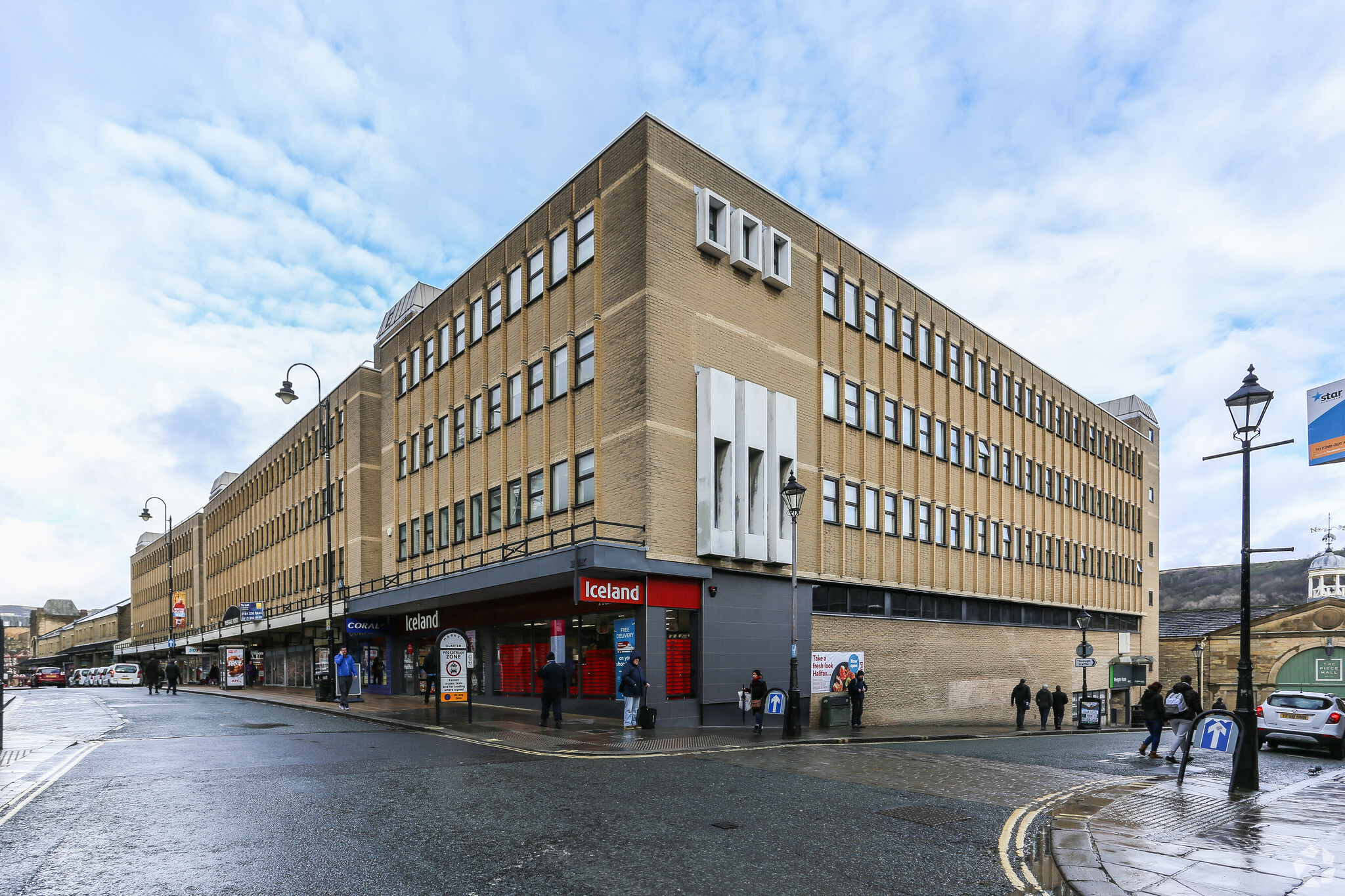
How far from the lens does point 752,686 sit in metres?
22.1

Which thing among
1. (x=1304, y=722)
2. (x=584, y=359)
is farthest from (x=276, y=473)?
(x=1304, y=722)

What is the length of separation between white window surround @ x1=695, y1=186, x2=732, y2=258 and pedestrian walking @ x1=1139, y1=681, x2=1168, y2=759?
49.2 feet

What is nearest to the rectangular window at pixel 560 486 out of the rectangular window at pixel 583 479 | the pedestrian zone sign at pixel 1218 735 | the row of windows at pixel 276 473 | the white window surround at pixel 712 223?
the rectangular window at pixel 583 479

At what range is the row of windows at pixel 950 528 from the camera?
94.1 feet

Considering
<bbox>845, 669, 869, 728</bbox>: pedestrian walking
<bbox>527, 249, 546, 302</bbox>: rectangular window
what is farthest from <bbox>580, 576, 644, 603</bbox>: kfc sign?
<bbox>527, 249, 546, 302</bbox>: rectangular window

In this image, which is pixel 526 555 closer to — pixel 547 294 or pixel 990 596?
pixel 547 294

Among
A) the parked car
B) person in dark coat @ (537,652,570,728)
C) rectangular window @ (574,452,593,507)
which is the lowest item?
the parked car

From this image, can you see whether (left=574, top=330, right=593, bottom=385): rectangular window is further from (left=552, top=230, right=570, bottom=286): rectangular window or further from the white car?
the white car

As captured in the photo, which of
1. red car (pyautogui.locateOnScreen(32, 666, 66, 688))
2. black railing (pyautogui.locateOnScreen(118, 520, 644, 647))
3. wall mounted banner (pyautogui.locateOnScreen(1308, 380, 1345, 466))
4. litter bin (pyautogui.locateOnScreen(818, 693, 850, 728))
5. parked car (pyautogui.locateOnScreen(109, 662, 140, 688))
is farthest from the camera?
red car (pyautogui.locateOnScreen(32, 666, 66, 688))

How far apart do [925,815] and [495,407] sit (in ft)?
71.1

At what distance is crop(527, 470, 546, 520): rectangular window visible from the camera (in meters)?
26.0

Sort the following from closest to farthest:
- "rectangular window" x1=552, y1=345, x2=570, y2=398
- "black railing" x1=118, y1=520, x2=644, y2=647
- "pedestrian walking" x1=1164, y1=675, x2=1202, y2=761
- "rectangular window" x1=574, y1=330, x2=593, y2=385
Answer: "pedestrian walking" x1=1164, y1=675, x2=1202, y2=761 < "black railing" x1=118, y1=520, x2=644, y2=647 < "rectangular window" x1=574, y1=330, x2=593, y2=385 < "rectangular window" x1=552, y1=345, x2=570, y2=398

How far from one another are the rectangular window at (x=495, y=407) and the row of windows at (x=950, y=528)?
35.5 ft

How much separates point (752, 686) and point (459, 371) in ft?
53.5
